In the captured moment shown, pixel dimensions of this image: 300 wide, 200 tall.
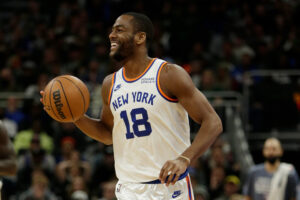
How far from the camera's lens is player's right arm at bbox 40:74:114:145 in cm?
510

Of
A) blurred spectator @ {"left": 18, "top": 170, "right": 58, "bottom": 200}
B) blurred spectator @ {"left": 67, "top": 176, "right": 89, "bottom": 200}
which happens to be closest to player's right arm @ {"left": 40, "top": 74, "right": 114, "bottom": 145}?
blurred spectator @ {"left": 67, "top": 176, "right": 89, "bottom": 200}

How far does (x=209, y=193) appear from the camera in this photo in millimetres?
9961

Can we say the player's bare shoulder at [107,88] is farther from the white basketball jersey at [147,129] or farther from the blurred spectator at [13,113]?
the blurred spectator at [13,113]

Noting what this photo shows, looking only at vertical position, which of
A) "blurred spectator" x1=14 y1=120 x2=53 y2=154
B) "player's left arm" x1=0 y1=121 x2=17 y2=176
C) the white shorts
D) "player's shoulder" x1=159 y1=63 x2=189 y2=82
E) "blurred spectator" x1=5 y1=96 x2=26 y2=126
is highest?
"player's shoulder" x1=159 y1=63 x2=189 y2=82

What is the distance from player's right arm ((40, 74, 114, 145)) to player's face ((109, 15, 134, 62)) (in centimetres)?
34

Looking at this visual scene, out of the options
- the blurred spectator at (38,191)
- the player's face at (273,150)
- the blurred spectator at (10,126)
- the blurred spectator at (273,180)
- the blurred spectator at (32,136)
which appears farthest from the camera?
the blurred spectator at (10,126)

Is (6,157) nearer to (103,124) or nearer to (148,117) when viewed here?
(148,117)

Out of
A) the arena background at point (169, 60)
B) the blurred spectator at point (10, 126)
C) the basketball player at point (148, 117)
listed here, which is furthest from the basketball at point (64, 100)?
the blurred spectator at point (10, 126)

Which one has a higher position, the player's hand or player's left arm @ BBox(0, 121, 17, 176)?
player's left arm @ BBox(0, 121, 17, 176)

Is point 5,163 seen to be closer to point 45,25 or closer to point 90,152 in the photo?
point 90,152

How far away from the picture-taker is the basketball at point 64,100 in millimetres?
4961

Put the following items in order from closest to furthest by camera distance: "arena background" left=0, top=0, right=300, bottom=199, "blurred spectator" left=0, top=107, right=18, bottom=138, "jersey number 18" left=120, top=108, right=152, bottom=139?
"jersey number 18" left=120, top=108, right=152, bottom=139, "arena background" left=0, top=0, right=300, bottom=199, "blurred spectator" left=0, top=107, right=18, bottom=138

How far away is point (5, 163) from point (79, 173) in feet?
21.8

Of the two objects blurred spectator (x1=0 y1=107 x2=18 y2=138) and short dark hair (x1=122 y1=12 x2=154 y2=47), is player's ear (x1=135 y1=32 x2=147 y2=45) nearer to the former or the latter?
short dark hair (x1=122 y1=12 x2=154 y2=47)
